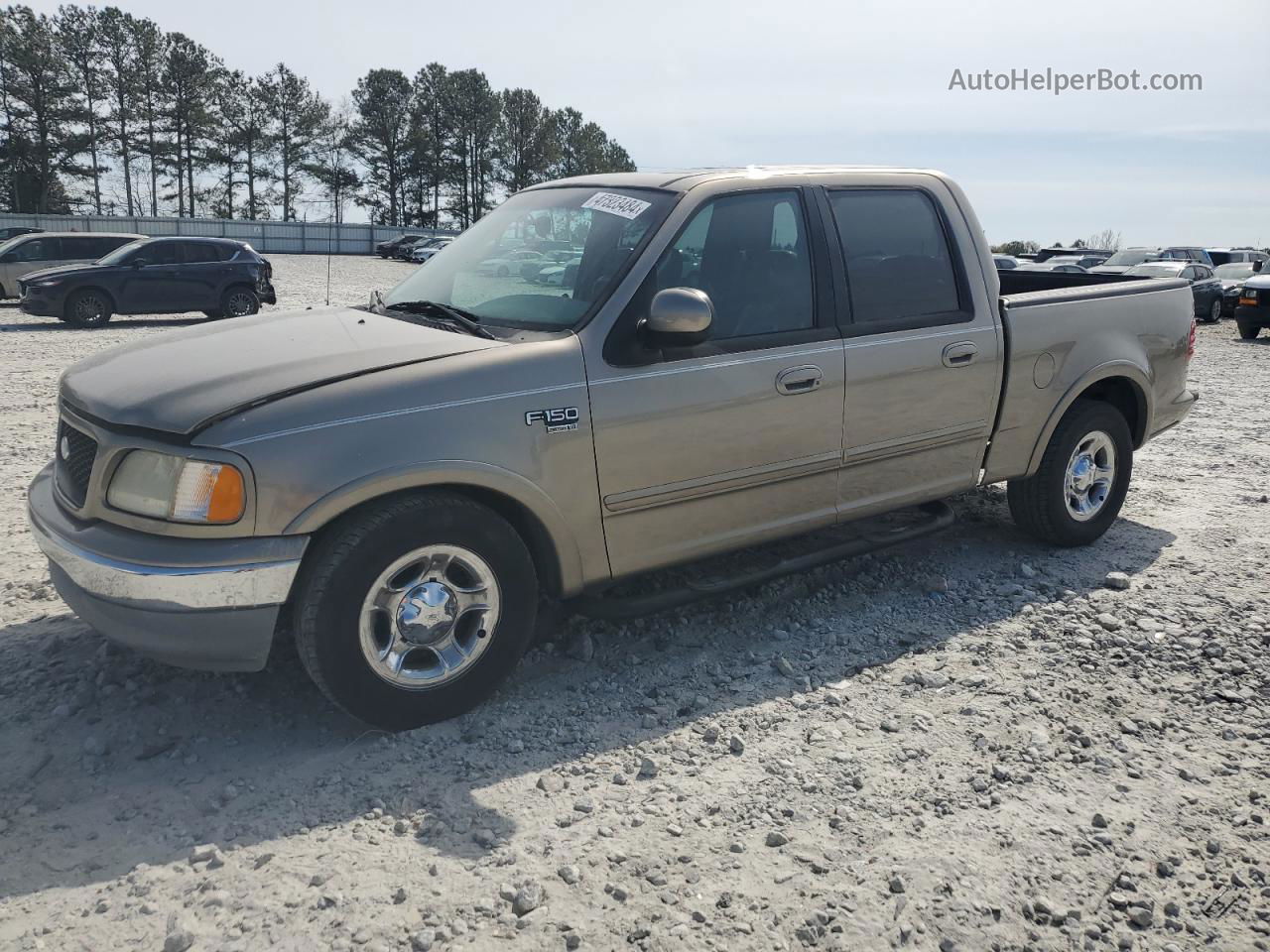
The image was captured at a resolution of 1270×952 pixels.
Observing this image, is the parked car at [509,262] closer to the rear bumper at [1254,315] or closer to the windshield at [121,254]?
the windshield at [121,254]

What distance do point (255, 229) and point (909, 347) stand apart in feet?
192

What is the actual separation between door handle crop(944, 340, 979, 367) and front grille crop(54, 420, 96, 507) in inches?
137

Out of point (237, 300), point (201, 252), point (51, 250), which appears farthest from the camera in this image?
point (51, 250)

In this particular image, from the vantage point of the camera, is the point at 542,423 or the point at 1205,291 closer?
the point at 542,423

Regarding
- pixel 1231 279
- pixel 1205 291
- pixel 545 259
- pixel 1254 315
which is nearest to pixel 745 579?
pixel 545 259

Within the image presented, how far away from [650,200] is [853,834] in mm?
2490

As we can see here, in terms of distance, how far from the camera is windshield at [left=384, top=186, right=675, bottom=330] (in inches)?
159

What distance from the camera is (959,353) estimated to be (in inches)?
190

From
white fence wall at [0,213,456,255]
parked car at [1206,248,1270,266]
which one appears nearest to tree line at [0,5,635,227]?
white fence wall at [0,213,456,255]

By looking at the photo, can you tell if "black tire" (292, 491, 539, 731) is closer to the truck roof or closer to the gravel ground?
the gravel ground

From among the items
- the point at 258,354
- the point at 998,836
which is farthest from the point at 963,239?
the point at 258,354

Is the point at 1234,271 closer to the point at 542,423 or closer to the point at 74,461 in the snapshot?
the point at 542,423

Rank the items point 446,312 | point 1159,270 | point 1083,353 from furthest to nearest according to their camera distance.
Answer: point 1159,270
point 1083,353
point 446,312

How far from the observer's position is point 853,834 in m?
3.16
